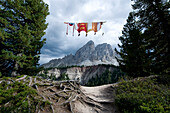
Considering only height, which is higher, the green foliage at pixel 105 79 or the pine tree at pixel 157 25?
the pine tree at pixel 157 25

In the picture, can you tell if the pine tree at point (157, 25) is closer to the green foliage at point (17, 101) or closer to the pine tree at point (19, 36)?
the green foliage at point (17, 101)

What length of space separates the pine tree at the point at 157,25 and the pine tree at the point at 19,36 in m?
13.7

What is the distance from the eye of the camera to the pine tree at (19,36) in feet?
29.1

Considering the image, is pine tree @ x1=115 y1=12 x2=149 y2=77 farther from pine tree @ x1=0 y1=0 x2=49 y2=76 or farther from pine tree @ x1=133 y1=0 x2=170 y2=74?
pine tree @ x1=0 y1=0 x2=49 y2=76

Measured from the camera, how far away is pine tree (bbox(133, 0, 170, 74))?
9031 millimetres

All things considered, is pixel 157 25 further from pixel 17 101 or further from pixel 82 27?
pixel 17 101

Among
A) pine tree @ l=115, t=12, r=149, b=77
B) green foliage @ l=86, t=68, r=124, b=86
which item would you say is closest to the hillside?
A: pine tree @ l=115, t=12, r=149, b=77

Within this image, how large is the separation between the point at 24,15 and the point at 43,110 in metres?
11.4

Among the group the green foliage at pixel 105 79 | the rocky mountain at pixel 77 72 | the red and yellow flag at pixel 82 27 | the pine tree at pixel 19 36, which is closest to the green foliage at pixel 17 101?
the pine tree at pixel 19 36

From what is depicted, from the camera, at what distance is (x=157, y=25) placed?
31.1 feet

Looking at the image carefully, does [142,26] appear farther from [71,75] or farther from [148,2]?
[71,75]

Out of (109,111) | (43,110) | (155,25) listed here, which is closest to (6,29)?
(43,110)

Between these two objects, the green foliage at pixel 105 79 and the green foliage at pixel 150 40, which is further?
the green foliage at pixel 105 79

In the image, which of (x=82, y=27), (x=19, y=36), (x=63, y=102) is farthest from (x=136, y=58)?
(x=19, y=36)
